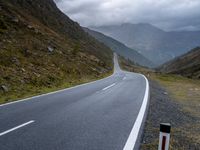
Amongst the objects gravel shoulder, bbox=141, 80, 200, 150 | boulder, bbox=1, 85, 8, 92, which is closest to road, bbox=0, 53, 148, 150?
gravel shoulder, bbox=141, 80, 200, 150

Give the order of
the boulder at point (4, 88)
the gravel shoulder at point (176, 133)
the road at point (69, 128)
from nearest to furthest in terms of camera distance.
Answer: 1. the road at point (69, 128)
2. the gravel shoulder at point (176, 133)
3. the boulder at point (4, 88)

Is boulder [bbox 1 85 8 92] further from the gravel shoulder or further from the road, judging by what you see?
the gravel shoulder

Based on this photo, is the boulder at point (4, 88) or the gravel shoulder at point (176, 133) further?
the boulder at point (4, 88)

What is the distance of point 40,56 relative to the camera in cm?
3444

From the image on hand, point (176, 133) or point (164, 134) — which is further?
point (176, 133)

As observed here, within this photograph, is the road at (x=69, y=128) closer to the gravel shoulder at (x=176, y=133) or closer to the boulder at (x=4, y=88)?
the gravel shoulder at (x=176, y=133)

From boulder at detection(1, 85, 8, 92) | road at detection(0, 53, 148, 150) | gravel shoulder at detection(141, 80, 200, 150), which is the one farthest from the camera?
boulder at detection(1, 85, 8, 92)

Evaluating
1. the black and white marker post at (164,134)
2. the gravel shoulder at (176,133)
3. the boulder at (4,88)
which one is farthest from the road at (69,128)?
the boulder at (4,88)

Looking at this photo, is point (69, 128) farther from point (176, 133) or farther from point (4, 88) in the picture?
point (4, 88)

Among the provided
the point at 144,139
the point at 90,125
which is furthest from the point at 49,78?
the point at 144,139

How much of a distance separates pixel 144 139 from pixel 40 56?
28.4m

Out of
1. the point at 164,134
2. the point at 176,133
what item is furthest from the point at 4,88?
the point at 164,134

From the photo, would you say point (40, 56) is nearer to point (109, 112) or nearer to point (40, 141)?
point (109, 112)

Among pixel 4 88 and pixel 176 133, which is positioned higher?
pixel 4 88
